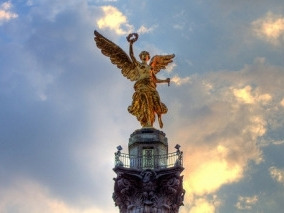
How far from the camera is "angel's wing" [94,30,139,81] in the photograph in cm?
4435

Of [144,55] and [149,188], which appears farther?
[144,55]

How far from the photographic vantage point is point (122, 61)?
4506 centimetres

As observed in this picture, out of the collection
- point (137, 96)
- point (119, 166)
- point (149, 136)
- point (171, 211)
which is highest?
point (137, 96)

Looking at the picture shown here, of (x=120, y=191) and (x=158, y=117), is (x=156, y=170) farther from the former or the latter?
(x=158, y=117)

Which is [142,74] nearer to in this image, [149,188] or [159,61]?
[159,61]

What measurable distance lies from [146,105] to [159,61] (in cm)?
473

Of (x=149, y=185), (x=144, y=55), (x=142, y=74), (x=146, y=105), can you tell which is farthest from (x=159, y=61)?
(x=149, y=185)

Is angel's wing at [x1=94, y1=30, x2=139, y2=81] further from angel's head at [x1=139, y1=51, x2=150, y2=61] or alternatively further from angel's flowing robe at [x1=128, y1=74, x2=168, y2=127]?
angel's flowing robe at [x1=128, y1=74, x2=168, y2=127]

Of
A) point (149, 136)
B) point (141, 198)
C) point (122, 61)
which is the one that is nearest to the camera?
point (141, 198)

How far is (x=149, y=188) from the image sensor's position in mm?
37781

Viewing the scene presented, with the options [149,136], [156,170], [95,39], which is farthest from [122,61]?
[156,170]

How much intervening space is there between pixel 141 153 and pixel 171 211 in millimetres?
4152

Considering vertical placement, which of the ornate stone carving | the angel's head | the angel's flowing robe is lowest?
the ornate stone carving

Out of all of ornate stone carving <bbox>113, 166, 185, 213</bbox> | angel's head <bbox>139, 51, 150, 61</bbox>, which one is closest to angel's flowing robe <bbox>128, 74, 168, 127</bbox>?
angel's head <bbox>139, 51, 150, 61</bbox>
